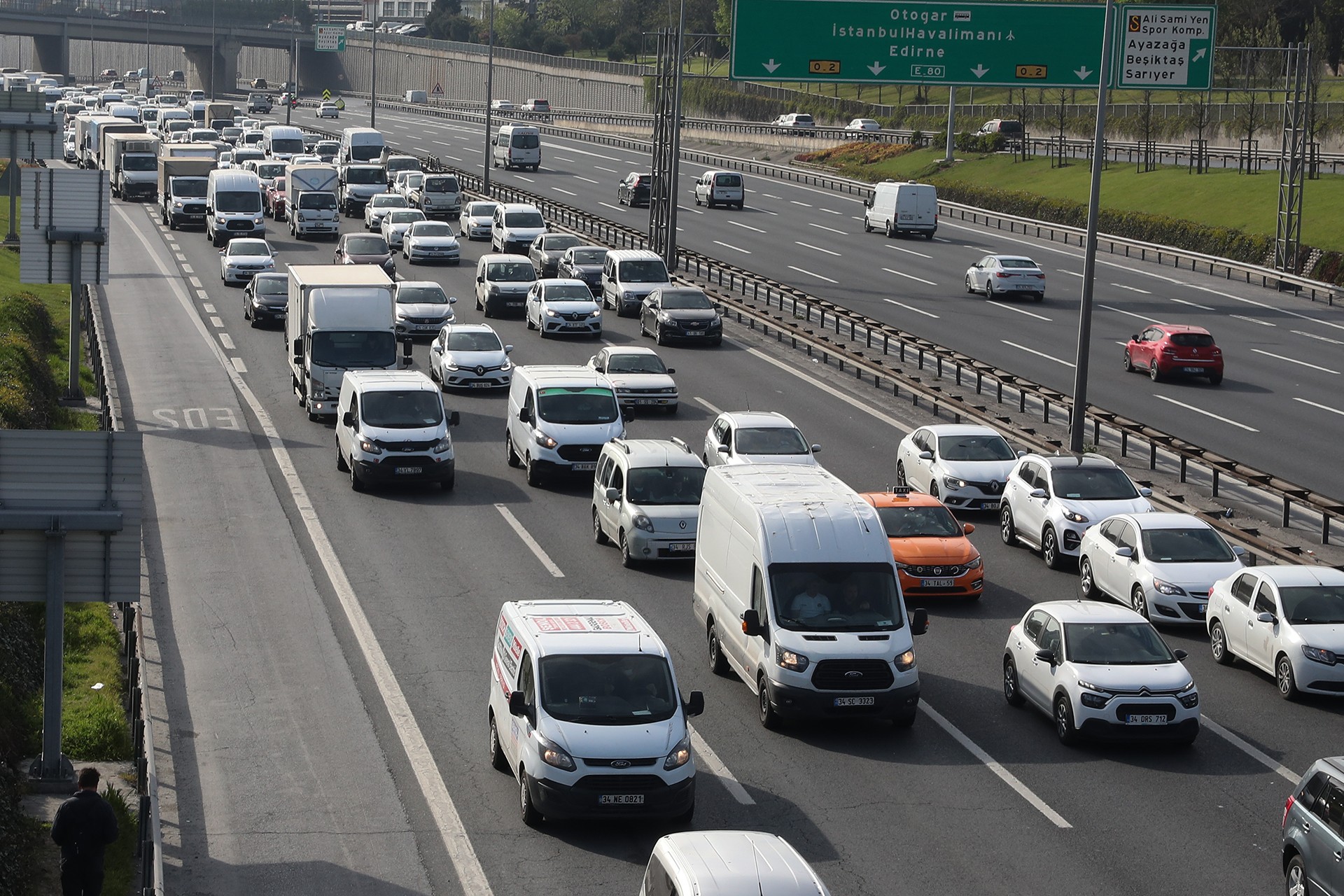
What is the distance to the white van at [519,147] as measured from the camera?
311 ft

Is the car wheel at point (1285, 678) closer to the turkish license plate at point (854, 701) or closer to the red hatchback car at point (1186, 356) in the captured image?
the turkish license plate at point (854, 701)

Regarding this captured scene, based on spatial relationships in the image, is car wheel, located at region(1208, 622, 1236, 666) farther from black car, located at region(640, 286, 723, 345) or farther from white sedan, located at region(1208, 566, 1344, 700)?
black car, located at region(640, 286, 723, 345)

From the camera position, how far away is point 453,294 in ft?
174

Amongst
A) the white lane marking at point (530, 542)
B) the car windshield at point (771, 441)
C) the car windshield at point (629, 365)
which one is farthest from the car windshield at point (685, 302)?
the white lane marking at point (530, 542)

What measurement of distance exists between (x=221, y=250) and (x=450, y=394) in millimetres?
26235

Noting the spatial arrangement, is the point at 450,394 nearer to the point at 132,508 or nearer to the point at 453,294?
the point at 453,294

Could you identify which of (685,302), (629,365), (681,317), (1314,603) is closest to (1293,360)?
(685,302)

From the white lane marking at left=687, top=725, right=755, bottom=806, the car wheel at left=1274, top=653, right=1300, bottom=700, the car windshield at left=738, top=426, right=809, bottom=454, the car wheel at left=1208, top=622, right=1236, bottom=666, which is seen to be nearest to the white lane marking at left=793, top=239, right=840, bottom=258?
the car windshield at left=738, top=426, right=809, bottom=454

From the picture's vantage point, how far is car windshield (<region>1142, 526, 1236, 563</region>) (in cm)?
2378

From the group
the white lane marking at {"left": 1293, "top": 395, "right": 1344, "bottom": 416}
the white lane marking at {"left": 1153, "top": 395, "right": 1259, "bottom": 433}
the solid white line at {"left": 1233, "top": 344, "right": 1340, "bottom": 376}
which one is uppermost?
the solid white line at {"left": 1233, "top": 344, "right": 1340, "bottom": 376}

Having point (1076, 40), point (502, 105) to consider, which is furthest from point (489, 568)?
point (502, 105)

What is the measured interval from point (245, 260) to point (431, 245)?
7.91 meters

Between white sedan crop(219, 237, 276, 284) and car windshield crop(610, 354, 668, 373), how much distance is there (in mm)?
19739

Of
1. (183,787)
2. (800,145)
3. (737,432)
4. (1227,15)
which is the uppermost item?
(1227,15)
